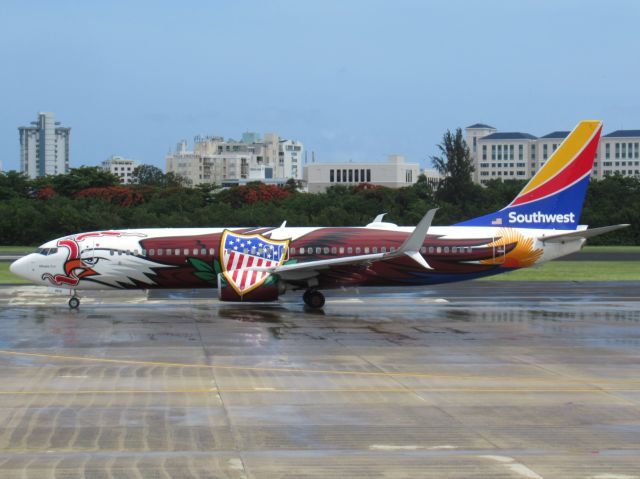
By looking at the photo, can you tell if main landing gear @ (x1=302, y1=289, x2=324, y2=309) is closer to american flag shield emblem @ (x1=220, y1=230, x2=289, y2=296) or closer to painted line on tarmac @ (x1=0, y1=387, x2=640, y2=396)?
american flag shield emblem @ (x1=220, y1=230, x2=289, y2=296)

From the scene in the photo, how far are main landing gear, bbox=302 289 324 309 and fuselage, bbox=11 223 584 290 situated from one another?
488 millimetres

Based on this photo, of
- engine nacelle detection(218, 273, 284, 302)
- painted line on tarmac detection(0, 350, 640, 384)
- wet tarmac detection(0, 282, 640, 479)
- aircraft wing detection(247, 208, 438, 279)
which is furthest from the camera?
engine nacelle detection(218, 273, 284, 302)

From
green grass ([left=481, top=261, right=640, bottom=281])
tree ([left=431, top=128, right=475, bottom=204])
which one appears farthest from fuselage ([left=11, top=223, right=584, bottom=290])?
tree ([left=431, top=128, right=475, bottom=204])

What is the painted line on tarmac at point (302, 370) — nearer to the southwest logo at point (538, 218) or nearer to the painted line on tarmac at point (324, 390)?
the painted line on tarmac at point (324, 390)

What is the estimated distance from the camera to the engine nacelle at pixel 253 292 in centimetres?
3725

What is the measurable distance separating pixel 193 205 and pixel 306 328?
79.7 m

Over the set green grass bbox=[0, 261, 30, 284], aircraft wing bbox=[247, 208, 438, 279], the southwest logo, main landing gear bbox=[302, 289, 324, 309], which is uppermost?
the southwest logo

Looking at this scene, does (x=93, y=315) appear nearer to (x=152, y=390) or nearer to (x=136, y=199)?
(x=152, y=390)

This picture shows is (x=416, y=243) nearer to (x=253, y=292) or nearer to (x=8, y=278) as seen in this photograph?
(x=253, y=292)

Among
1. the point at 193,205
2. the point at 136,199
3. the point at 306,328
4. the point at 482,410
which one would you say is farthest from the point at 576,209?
the point at 136,199

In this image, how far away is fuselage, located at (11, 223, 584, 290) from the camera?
39500 mm

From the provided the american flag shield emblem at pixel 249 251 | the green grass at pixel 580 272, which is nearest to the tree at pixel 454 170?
the green grass at pixel 580 272

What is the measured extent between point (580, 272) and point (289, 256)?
87.1ft

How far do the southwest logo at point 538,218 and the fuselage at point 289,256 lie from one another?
89 cm
